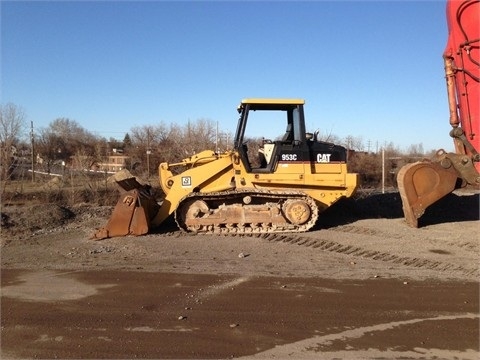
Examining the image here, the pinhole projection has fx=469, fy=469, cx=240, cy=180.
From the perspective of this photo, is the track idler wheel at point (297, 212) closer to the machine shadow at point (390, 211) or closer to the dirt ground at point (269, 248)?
the dirt ground at point (269, 248)

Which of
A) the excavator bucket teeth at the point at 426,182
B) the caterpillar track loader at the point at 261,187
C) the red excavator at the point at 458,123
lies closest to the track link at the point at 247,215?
the caterpillar track loader at the point at 261,187

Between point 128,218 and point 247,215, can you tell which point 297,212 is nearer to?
point 247,215

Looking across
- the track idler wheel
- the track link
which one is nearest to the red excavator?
the track idler wheel

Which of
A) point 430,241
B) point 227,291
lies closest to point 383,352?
point 227,291

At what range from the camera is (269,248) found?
863cm

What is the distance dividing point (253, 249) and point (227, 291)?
2724 mm

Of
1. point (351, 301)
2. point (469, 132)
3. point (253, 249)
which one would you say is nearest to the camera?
point (351, 301)

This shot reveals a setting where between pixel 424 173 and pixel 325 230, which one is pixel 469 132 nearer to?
pixel 424 173

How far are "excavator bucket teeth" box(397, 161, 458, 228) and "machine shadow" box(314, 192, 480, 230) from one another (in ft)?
4.60

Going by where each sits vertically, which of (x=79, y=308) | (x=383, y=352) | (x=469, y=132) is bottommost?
(x=383, y=352)

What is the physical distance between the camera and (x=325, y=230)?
34.6 feet

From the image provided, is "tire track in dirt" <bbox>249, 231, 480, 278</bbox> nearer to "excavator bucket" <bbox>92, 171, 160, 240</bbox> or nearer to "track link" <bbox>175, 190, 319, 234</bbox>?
"track link" <bbox>175, 190, 319, 234</bbox>

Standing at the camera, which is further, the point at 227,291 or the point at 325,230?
the point at 325,230

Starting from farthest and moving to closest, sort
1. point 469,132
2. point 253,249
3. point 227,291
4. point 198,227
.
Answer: point 198,227 < point 469,132 < point 253,249 < point 227,291
